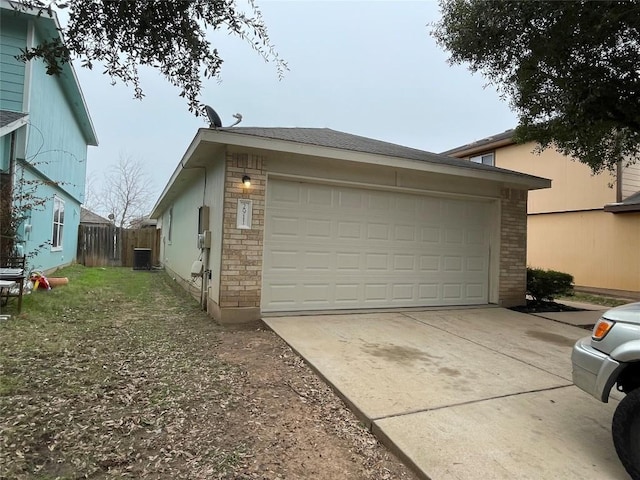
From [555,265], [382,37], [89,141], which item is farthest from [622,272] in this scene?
[89,141]

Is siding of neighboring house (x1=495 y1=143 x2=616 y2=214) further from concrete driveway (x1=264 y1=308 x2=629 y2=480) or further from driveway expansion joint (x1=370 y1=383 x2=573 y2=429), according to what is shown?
driveway expansion joint (x1=370 y1=383 x2=573 y2=429)

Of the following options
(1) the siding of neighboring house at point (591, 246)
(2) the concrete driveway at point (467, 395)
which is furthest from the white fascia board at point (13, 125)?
(1) the siding of neighboring house at point (591, 246)

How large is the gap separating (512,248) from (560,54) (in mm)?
3698

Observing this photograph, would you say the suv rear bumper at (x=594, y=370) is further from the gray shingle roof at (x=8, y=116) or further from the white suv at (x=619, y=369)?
the gray shingle roof at (x=8, y=116)

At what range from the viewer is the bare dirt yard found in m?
2.35

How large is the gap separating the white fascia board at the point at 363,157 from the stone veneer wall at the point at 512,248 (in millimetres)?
354

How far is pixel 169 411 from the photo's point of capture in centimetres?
302

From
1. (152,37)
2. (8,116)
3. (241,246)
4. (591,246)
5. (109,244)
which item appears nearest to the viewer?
(152,37)

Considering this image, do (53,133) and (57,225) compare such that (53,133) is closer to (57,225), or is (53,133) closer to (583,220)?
(57,225)

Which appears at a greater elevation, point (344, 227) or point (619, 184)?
point (619, 184)

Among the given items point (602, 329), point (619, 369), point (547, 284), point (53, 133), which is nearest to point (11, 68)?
point (53, 133)

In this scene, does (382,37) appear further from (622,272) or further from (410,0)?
(622,272)

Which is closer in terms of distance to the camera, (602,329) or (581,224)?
(602,329)

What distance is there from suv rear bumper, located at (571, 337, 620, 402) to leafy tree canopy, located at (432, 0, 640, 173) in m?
4.18
